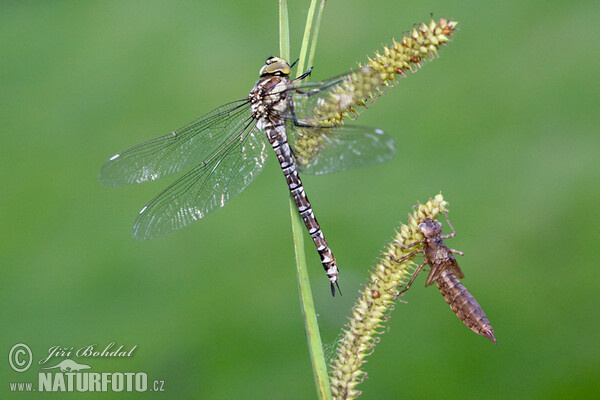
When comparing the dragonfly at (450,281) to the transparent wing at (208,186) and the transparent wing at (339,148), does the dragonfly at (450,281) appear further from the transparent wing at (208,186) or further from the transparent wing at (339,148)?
the transparent wing at (208,186)

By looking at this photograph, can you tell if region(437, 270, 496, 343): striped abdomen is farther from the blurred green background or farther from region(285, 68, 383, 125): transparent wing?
the blurred green background

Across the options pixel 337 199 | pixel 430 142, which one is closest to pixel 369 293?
pixel 337 199

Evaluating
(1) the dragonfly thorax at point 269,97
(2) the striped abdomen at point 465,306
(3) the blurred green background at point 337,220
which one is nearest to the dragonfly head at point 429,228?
(2) the striped abdomen at point 465,306

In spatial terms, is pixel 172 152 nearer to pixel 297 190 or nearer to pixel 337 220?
pixel 297 190

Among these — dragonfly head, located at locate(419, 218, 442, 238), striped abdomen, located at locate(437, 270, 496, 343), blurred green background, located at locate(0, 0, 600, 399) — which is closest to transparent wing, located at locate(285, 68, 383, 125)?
dragonfly head, located at locate(419, 218, 442, 238)

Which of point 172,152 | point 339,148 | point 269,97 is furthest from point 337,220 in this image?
point 339,148

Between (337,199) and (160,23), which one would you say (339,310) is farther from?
(160,23)
